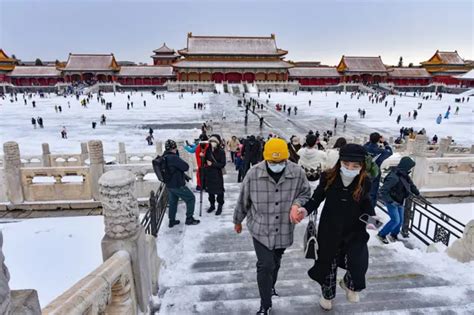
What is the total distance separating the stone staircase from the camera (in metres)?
3.16

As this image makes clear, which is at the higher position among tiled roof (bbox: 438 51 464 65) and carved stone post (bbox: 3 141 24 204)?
tiled roof (bbox: 438 51 464 65)

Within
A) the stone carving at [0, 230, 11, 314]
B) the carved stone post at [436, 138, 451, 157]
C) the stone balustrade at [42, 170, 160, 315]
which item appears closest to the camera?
the stone carving at [0, 230, 11, 314]

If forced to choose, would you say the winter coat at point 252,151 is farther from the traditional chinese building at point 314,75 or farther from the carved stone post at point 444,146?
the traditional chinese building at point 314,75

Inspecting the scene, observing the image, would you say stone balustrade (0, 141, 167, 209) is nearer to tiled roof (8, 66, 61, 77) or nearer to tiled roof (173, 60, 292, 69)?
tiled roof (173, 60, 292, 69)

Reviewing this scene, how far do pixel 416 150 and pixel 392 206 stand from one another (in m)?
5.38

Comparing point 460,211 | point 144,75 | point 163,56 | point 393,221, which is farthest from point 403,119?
point 163,56

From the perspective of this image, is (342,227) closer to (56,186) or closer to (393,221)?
(393,221)

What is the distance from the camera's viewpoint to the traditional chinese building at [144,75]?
5841 cm

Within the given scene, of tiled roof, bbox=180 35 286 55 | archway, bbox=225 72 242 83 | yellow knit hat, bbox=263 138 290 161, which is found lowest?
yellow knit hat, bbox=263 138 290 161

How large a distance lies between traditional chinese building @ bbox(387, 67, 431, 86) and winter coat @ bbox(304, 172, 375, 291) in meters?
70.7

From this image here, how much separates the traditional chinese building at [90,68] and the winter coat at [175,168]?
2355 inches

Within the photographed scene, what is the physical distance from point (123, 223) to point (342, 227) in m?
1.87

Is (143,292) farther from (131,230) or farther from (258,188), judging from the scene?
(258,188)

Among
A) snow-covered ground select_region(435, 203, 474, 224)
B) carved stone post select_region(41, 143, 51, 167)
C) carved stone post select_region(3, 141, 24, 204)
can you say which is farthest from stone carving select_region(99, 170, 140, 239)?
carved stone post select_region(41, 143, 51, 167)
